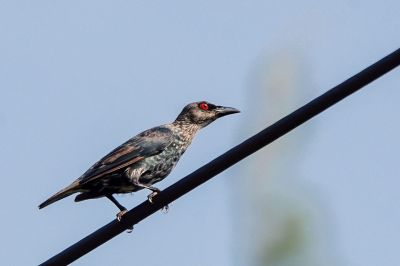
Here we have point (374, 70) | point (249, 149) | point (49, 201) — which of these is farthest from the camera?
point (49, 201)

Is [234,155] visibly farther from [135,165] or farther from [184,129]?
[184,129]

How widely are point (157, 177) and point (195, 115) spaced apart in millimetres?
1676

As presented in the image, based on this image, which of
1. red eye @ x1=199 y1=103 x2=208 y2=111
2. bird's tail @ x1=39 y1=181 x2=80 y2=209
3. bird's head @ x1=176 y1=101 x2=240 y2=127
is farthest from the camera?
red eye @ x1=199 y1=103 x2=208 y2=111

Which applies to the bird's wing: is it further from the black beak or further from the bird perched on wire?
the black beak

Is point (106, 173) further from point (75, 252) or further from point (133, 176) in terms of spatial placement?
point (75, 252)

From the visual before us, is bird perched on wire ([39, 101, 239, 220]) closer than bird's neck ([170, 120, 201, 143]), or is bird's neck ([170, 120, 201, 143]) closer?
bird perched on wire ([39, 101, 239, 220])

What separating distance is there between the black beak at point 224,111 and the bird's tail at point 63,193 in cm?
241

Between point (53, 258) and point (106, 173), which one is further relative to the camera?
point (106, 173)

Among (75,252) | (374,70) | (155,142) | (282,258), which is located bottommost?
(282,258)

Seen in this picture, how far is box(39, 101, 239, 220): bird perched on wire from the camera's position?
9836 mm

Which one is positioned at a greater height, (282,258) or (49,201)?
(49,201)

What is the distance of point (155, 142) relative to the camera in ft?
34.9

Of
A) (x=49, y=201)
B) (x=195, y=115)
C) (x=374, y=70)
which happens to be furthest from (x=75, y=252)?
(x=195, y=115)

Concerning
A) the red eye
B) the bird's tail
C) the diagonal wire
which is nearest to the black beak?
the red eye
